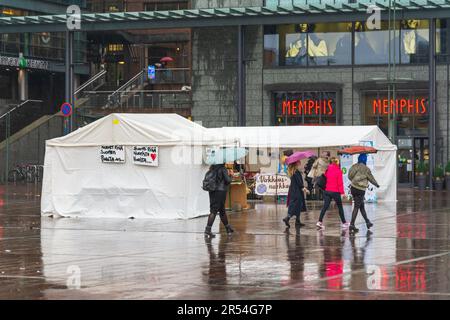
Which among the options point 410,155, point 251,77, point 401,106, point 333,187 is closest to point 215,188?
point 333,187

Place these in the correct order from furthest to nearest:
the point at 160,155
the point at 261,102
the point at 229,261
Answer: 1. the point at 261,102
2. the point at 160,155
3. the point at 229,261

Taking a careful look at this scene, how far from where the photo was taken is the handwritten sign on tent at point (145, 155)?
2539 cm

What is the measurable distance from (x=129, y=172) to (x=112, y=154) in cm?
67

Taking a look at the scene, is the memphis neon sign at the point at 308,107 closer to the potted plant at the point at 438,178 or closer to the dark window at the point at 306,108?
the dark window at the point at 306,108

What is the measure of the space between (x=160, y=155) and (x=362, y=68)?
86.7 feet

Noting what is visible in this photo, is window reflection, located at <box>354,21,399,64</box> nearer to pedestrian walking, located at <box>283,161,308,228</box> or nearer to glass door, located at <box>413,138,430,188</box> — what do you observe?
glass door, located at <box>413,138,430,188</box>

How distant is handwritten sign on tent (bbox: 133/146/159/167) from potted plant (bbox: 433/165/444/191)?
22441 millimetres

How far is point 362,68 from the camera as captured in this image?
50.0m

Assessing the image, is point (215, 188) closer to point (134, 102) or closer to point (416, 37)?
point (416, 37)

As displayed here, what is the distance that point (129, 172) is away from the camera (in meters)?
25.8

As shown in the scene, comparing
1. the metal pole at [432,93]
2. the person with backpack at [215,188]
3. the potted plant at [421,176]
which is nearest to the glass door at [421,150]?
the metal pole at [432,93]

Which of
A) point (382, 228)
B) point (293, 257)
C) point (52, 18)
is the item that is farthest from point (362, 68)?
point (293, 257)

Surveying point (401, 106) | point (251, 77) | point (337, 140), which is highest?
point (251, 77)
